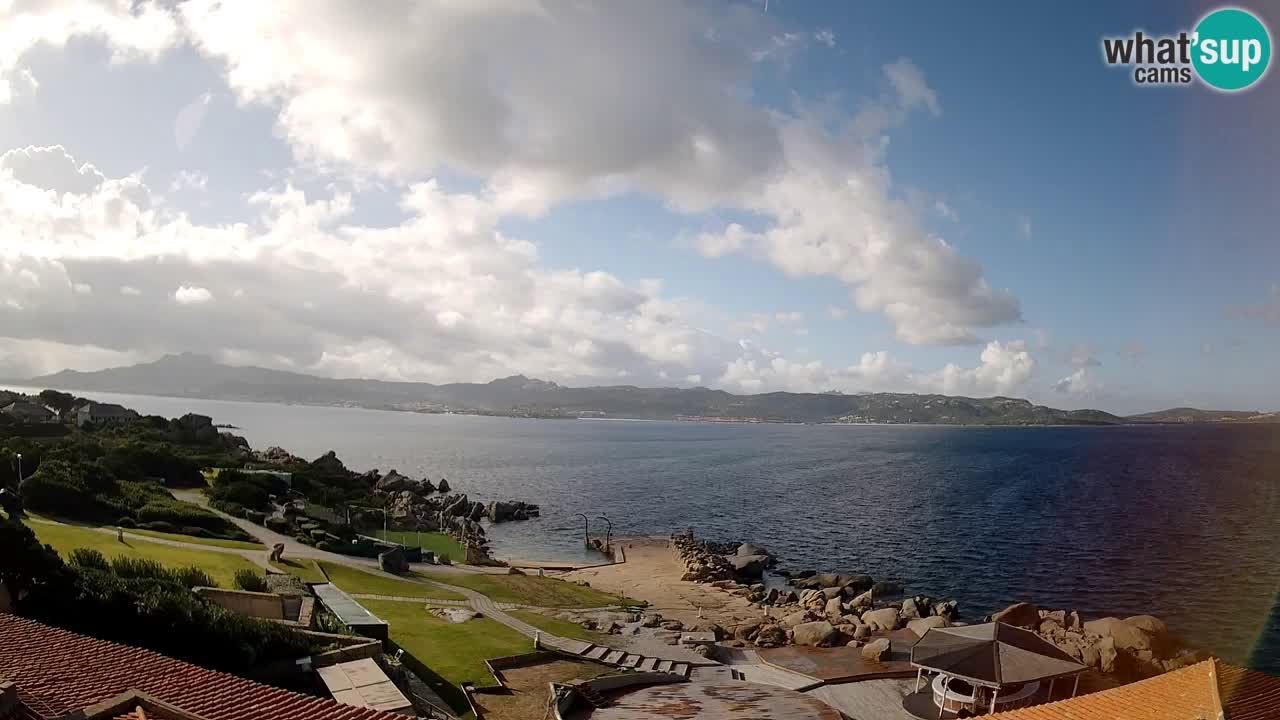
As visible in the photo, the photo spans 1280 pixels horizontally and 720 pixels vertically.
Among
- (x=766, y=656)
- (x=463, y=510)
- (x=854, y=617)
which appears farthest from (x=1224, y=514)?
(x=463, y=510)

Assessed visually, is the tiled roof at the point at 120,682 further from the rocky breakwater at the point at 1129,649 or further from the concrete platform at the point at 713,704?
the rocky breakwater at the point at 1129,649

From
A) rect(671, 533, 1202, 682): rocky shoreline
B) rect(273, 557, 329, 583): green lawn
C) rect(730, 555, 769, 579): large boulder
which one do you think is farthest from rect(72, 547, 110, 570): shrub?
rect(730, 555, 769, 579): large boulder

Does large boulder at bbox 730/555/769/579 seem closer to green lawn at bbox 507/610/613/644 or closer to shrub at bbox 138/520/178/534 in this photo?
green lawn at bbox 507/610/613/644

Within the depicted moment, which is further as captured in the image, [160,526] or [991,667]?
[160,526]

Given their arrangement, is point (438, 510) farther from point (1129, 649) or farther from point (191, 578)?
point (1129, 649)

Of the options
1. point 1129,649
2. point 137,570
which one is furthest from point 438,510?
point 1129,649

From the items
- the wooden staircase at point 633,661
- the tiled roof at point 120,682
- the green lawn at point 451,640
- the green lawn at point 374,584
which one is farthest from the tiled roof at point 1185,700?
the green lawn at point 374,584

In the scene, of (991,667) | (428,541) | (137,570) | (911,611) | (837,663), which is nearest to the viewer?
(991,667)
